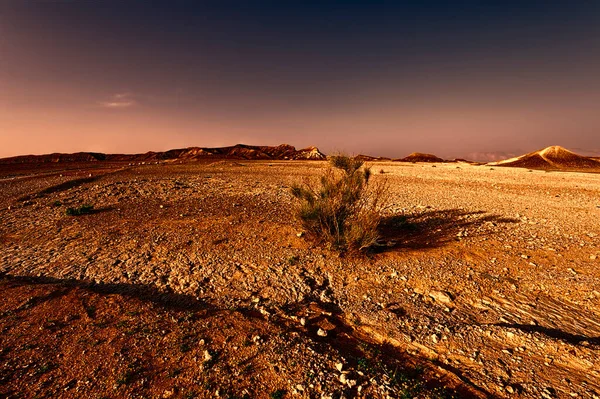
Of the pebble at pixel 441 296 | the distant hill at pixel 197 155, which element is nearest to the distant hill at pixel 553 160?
the distant hill at pixel 197 155

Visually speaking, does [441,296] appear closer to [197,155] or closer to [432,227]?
[432,227]

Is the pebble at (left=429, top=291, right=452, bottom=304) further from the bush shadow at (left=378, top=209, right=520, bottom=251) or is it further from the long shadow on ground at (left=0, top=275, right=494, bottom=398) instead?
the bush shadow at (left=378, top=209, right=520, bottom=251)

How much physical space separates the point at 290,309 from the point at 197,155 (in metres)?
63.3

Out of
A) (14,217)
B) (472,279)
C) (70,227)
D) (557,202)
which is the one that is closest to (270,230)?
(472,279)

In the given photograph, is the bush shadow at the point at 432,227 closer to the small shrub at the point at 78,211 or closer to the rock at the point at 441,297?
the rock at the point at 441,297

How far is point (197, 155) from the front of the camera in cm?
6312

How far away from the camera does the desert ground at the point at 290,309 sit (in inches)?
148

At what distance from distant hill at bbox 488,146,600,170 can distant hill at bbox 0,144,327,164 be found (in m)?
→ 34.8

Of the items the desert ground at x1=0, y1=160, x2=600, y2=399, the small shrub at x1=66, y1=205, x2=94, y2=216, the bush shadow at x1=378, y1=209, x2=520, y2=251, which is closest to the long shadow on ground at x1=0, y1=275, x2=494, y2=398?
the desert ground at x1=0, y1=160, x2=600, y2=399

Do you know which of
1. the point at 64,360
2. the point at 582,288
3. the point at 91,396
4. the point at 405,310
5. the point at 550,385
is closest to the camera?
the point at 91,396

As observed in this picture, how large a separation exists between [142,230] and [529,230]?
528 inches

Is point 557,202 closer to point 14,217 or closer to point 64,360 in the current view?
point 64,360

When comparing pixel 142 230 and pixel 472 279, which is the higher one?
pixel 142 230

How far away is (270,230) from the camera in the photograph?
9352 millimetres
